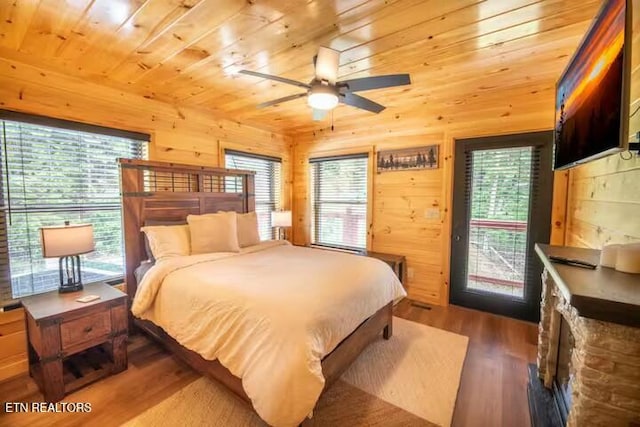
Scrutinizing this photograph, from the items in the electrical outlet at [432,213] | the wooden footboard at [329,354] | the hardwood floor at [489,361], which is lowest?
the hardwood floor at [489,361]

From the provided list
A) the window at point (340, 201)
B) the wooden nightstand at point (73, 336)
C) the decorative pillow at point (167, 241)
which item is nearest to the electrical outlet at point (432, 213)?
the window at point (340, 201)

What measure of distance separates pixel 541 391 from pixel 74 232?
11.5 feet

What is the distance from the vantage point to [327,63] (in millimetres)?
1828

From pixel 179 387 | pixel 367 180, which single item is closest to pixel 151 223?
pixel 179 387

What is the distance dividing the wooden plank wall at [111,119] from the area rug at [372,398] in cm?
141

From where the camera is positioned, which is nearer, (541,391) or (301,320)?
(301,320)

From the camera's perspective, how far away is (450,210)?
3363 mm

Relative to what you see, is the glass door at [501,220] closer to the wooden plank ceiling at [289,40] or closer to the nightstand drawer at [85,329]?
the wooden plank ceiling at [289,40]

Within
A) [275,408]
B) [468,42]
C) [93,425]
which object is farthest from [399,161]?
[93,425]

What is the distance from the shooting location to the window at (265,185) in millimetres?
4195

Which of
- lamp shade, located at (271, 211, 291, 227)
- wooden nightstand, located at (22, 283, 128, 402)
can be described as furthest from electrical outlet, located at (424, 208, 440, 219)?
wooden nightstand, located at (22, 283, 128, 402)

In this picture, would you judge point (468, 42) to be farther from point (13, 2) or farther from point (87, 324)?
point (87, 324)

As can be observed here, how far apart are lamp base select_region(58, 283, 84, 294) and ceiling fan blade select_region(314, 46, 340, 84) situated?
254cm

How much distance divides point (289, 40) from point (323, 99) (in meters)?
0.48
